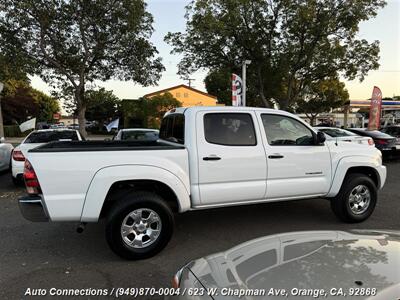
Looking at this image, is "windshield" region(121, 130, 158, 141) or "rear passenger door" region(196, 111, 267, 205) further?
"windshield" region(121, 130, 158, 141)

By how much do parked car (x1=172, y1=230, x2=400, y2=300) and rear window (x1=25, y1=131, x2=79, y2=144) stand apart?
765cm

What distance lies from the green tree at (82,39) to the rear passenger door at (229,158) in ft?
34.5

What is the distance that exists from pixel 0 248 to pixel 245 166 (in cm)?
341

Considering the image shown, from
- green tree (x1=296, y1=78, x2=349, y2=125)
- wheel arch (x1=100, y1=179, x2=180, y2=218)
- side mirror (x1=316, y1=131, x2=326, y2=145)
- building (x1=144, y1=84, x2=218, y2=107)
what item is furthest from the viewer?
green tree (x1=296, y1=78, x2=349, y2=125)

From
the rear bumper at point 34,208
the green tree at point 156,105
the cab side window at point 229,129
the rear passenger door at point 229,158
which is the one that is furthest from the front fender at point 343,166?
the green tree at point 156,105

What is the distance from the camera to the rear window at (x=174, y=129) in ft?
15.5

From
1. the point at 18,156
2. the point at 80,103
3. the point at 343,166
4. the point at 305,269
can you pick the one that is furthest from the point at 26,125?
the point at 305,269

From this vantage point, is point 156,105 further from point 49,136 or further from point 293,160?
point 293,160

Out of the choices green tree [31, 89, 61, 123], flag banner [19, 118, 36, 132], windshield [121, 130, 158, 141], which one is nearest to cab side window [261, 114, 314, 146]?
windshield [121, 130, 158, 141]

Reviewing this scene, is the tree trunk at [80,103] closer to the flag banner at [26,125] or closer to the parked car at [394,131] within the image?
the flag banner at [26,125]

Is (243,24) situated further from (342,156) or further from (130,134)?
(342,156)

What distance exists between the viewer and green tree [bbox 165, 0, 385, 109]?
666 inches

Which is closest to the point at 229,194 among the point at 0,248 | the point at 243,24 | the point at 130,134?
the point at 0,248

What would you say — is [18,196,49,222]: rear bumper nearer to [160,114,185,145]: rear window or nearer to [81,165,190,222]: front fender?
[81,165,190,222]: front fender
